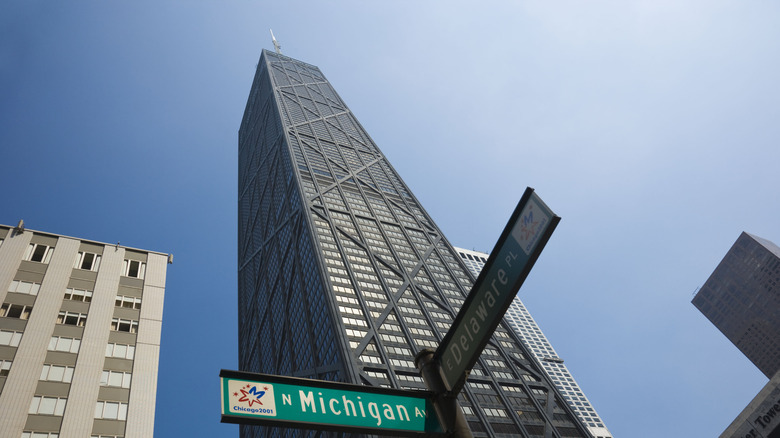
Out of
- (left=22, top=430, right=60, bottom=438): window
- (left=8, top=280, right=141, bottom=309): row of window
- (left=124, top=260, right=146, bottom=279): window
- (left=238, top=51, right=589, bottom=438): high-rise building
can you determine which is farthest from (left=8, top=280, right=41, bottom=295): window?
(left=238, top=51, right=589, bottom=438): high-rise building

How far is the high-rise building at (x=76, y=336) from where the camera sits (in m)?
29.7

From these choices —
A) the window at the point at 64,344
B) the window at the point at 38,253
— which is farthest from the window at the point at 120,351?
the window at the point at 38,253

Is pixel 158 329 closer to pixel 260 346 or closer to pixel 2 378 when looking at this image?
pixel 2 378

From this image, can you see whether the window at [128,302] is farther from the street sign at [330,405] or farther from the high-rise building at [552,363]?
the high-rise building at [552,363]

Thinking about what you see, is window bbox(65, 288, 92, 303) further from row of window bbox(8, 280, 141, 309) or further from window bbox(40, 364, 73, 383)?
window bbox(40, 364, 73, 383)

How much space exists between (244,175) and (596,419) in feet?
453

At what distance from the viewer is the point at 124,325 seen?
3706 cm

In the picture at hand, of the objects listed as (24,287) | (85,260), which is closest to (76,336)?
(24,287)

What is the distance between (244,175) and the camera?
598 ft

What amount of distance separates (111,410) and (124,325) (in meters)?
7.83

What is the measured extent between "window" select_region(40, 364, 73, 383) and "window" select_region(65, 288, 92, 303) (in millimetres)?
6912

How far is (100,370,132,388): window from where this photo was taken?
32438 mm

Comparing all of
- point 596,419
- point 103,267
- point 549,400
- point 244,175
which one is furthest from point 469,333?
point 244,175

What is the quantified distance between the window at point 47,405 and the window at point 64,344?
13.2 feet
